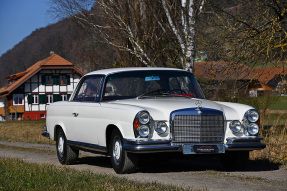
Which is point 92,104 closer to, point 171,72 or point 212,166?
point 171,72

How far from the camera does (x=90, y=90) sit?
11594 mm

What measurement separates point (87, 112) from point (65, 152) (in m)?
1.46

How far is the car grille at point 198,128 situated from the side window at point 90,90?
2041mm

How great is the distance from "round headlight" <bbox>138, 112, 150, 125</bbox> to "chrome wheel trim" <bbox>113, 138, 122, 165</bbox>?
0.64 m

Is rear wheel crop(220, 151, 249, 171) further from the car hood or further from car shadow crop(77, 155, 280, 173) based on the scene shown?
the car hood

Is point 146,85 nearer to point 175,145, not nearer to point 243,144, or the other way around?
point 175,145

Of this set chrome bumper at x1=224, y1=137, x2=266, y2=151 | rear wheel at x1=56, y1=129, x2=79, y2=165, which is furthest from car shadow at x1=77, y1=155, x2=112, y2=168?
chrome bumper at x1=224, y1=137, x2=266, y2=151

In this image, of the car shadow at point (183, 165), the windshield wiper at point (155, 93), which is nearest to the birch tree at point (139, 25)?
the car shadow at point (183, 165)

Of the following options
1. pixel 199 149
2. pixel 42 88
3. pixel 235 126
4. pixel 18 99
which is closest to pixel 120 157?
pixel 199 149

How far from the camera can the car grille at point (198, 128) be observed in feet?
31.3

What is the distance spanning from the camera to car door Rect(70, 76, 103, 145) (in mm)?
10852

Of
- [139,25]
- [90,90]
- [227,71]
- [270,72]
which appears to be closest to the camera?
[90,90]

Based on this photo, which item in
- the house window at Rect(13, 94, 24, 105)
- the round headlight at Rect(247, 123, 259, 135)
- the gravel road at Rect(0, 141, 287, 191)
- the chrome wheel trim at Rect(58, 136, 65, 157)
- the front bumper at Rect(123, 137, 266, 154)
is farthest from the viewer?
the house window at Rect(13, 94, 24, 105)

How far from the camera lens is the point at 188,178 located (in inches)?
357
